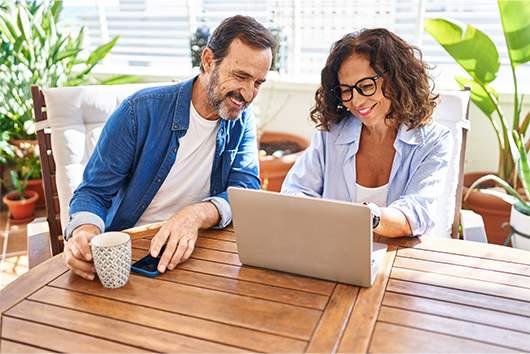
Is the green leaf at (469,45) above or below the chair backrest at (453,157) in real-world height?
above

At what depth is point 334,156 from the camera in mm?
1739

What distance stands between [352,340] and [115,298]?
1.82 feet

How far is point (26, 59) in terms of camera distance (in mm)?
3357

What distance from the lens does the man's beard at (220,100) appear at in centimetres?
160

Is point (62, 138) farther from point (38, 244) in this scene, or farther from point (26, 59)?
point (26, 59)

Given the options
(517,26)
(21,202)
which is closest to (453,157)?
(517,26)

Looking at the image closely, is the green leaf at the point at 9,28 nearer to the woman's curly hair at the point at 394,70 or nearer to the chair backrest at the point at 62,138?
the chair backrest at the point at 62,138

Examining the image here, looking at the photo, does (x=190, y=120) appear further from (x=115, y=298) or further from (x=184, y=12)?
(x=184, y=12)

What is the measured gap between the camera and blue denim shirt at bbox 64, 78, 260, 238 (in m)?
1.56

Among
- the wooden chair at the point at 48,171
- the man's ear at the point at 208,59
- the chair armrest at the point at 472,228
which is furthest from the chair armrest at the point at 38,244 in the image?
the chair armrest at the point at 472,228

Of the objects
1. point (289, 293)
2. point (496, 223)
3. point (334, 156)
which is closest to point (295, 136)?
point (496, 223)

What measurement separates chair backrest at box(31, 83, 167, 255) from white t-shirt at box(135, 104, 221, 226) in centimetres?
39

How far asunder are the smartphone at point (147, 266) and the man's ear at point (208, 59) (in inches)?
28.3

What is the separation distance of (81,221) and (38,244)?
30cm
